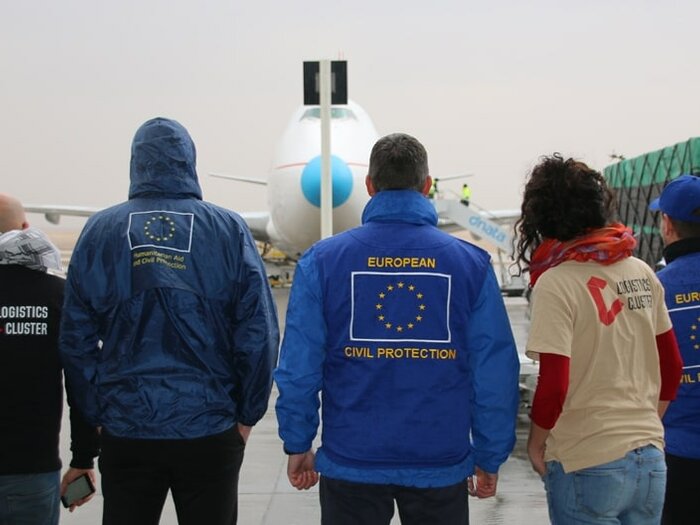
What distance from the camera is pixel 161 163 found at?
300 cm

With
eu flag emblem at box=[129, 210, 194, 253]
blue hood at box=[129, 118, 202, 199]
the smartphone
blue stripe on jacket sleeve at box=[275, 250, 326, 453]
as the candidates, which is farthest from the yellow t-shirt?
the smartphone

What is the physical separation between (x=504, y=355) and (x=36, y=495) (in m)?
1.63

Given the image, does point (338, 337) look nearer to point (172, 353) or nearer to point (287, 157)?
point (172, 353)

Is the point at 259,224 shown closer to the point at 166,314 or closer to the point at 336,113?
the point at 336,113

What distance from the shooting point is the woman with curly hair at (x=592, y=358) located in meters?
2.53

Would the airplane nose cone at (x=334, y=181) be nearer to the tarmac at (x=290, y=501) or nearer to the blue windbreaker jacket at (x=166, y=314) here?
the tarmac at (x=290, y=501)

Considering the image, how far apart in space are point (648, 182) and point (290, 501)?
12983mm

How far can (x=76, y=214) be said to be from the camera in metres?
27.1

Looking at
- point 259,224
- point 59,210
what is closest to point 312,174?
point 259,224

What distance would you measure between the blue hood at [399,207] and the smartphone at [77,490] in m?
1.41

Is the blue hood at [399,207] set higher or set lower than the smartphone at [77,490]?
higher

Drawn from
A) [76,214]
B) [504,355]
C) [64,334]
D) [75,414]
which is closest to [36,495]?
[75,414]

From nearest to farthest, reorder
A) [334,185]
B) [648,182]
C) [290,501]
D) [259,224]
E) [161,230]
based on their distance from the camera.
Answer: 1. [161,230]
2. [290,501]
3. [648,182]
4. [334,185]
5. [259,224]

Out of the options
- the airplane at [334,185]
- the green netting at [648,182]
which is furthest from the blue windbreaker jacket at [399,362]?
the airplane at [334,185]
